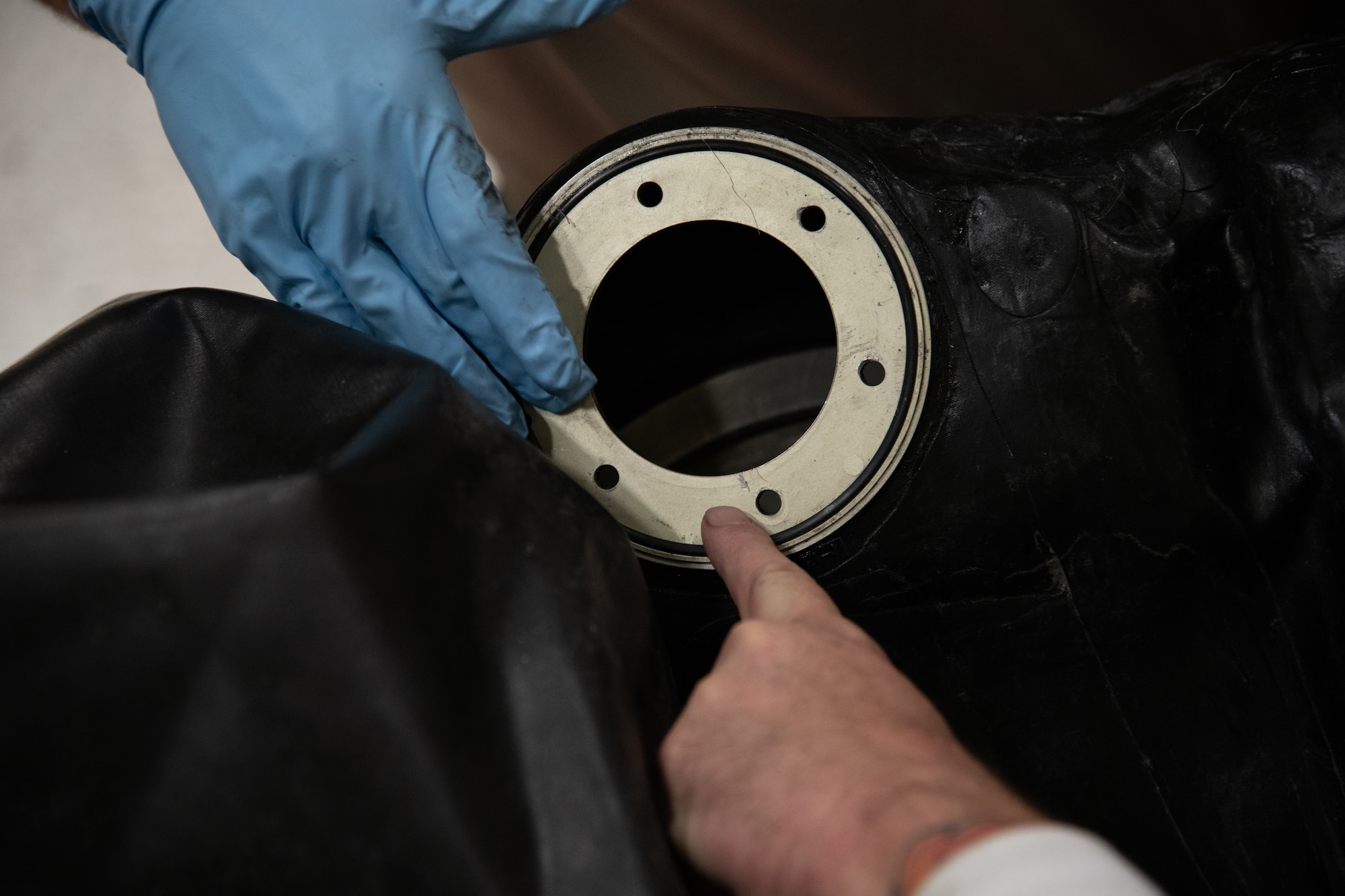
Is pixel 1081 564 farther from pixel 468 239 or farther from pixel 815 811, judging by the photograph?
pixel 468 239

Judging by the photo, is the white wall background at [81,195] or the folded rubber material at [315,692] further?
the white wall background at [81,195]

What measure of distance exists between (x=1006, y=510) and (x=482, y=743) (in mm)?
514

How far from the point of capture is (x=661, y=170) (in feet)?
2.74

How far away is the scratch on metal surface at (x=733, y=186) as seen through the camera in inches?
32.5

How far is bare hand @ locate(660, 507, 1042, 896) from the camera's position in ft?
1.41

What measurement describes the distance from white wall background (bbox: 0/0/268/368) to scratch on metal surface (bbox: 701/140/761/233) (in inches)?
48.3

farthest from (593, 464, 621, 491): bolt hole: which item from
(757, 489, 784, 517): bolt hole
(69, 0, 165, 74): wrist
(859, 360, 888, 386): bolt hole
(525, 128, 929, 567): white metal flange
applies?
(69, 0, 165, 74): wrist

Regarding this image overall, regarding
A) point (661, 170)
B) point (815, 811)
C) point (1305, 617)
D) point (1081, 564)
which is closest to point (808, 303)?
point (661, 170)

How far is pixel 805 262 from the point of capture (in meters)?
0.83

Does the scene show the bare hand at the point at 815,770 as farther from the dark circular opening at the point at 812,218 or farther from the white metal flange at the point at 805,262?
the dark circular opening at the point at 812,218

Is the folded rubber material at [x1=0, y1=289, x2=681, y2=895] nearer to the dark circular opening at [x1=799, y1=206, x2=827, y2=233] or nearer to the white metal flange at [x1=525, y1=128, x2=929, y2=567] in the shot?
the white metal flange at [x1=525, y1=128, x2=929, y2=567]

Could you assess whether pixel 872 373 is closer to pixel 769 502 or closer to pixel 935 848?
pixel 769 502

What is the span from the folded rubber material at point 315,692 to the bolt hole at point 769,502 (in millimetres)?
275

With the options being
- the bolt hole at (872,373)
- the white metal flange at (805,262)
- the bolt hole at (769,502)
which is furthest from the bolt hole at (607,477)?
the bolt hole at (872,373)
